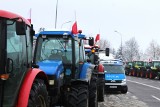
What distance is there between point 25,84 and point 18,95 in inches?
10.7

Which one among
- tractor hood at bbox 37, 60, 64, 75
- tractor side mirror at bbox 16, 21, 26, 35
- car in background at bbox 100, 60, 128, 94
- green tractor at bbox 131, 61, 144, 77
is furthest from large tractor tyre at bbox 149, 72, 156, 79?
tractor side mirror at bbox 16, 21, 26, 35

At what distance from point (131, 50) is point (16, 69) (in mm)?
104365

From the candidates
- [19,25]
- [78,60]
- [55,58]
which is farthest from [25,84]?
[78,60]

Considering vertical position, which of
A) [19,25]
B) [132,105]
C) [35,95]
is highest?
[19,25]

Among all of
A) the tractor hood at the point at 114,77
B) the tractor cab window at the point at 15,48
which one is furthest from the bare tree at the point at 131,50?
the tractor cab window at the point at 15,48

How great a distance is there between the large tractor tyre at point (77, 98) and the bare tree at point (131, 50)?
100220mm

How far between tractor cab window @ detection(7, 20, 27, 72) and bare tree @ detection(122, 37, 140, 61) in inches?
4047

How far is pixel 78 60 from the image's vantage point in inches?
403

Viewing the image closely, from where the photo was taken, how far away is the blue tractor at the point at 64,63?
9.05 metres

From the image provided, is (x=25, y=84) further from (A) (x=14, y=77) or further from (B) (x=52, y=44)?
(B) (x=52, y=44)

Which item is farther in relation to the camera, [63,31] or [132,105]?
[132,105]

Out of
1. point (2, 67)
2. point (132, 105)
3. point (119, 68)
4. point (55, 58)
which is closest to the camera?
point (2, 67)

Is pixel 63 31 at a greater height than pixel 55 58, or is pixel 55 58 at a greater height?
pixel 63 31

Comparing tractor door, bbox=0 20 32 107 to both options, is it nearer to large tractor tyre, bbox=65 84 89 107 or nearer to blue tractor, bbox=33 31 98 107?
blue tractor, bbox=33 31 98 107
